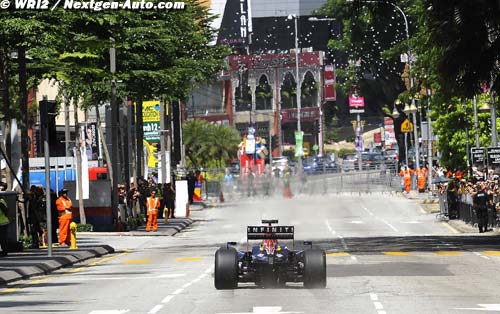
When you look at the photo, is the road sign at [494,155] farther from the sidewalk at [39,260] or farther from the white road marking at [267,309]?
the white road marking at [267,309]

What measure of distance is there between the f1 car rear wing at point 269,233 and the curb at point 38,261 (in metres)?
7.58

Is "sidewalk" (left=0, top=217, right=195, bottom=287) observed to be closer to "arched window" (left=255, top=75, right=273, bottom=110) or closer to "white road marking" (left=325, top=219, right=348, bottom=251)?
"white road marking" (left=325, top=219, right=348, bottom=251)

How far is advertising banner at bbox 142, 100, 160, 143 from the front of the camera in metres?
79.2

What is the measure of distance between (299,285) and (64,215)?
19383mm

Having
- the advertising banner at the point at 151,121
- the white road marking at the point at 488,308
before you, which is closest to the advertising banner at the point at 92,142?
the advertising banner at the point at 151,121

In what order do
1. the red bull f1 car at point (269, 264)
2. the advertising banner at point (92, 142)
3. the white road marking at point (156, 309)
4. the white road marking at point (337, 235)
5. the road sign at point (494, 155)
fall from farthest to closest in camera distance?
the advertising banner at point (92, 142) → the road sign at point (494, 155) → the white road marking at point (337, 235) → the red bull f1 car at point (269, 264) → the white road marking at point (156, 309)

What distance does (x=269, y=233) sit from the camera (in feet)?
86.5

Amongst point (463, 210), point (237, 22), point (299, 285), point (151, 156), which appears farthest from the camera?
point (237, 22)

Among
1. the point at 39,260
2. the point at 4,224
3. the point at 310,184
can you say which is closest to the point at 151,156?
the point at 310,184

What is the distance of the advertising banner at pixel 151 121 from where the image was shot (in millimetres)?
79175

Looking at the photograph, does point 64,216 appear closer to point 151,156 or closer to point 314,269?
point 314,269

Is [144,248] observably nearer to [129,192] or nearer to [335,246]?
[335,246]

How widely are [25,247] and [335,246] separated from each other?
9490 millimetres

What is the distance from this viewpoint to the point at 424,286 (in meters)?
27.3
